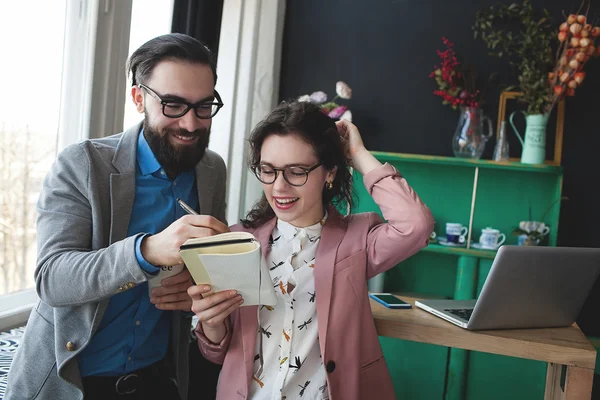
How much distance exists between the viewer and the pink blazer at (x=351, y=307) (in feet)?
4.66

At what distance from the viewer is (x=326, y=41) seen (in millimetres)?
3576

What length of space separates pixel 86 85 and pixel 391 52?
6.74 feet

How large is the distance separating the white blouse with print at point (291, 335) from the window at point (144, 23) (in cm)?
113

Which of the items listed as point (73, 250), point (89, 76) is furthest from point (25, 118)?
point (73, 250)

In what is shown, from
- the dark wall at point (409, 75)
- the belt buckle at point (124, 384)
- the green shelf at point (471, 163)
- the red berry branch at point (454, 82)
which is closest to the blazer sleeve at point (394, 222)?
the belt buckle at point (124, 384)

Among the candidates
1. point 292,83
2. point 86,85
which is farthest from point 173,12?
point 292,83

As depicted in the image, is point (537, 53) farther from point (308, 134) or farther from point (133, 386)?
point (133, 386)

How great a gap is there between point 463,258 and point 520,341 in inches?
58.0

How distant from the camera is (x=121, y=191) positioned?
1.44 meters

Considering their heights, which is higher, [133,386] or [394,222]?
[394,222]

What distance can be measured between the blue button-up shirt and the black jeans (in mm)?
18

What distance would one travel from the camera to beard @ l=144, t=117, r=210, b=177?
1490 mm

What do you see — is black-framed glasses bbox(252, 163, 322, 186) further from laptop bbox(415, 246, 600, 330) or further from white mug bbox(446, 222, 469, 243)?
white mug bbox(446, 222, 469, 243)

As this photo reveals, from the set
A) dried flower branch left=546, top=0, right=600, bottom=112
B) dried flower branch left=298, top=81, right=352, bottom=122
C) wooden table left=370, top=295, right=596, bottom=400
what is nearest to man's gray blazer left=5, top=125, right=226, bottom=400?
wooden table left=370, top=295, right=596, bottom=400
